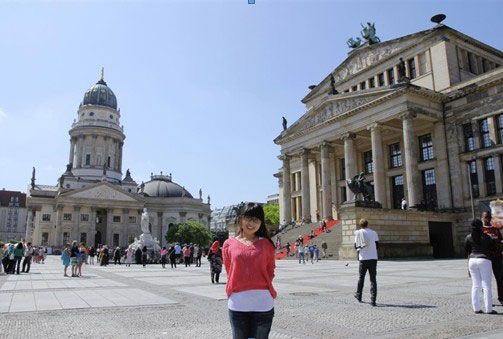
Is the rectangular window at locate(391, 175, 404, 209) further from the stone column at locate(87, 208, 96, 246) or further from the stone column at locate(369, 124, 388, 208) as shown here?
the stone column at locate(87, 208, 96, 246)

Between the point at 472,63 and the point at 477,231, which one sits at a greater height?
the point at 472,63

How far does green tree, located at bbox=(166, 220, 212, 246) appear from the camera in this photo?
9512cm

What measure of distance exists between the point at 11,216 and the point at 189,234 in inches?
4120

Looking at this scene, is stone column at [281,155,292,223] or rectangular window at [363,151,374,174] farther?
stone column at [281,155,292,223]

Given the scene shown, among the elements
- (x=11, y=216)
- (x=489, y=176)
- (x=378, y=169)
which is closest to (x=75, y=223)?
(x=378, y=169)

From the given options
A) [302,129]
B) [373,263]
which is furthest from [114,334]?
[302,129]

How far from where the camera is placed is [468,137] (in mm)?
37938

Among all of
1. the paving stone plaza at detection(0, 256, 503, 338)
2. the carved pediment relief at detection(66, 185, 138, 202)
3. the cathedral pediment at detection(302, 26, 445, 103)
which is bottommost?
the paving stone plaza at detection(0, 256, 503, 338)

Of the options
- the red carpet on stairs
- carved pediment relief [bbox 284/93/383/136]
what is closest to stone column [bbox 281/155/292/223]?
carved pediment relief [bbox 284/93/383/136]

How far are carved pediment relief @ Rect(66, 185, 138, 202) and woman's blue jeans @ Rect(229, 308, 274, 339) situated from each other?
9990 cm

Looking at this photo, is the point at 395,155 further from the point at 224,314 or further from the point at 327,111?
the point at 224,314

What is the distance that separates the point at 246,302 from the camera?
3.96m

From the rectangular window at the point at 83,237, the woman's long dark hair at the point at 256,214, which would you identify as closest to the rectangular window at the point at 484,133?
the woman's long dark hair at the point at 256,214

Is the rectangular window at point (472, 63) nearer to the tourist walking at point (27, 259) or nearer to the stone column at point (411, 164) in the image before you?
the stone column at point (411, 164)
